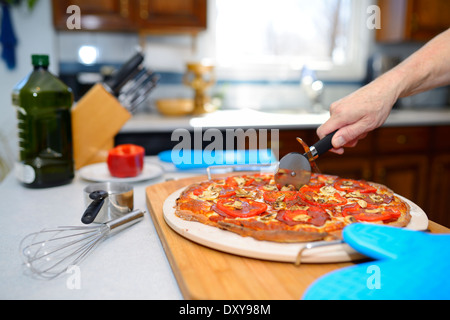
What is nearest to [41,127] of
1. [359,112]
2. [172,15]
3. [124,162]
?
[124,162]

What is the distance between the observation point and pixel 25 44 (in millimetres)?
2561

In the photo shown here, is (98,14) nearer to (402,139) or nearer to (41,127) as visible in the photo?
(41,127)

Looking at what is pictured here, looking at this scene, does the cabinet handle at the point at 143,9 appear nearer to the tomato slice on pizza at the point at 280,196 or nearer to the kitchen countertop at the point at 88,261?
the kitchen countertop at the point at 88,261

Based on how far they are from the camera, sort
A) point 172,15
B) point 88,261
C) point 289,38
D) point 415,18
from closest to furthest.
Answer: point 88,261
point 172,15
point 415,18
point 289,38

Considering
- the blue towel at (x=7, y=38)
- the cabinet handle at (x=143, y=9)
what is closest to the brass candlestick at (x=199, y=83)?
the cabinet handle at (x=143, y=9)

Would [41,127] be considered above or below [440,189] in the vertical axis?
above

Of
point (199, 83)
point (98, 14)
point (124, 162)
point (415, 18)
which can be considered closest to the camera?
point (124, 162)

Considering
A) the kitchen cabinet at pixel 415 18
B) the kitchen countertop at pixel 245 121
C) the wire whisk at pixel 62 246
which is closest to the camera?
the wire whisk at pixel 62 246

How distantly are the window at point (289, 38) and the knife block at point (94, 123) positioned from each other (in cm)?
178

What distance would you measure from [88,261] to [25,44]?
7.51 ft

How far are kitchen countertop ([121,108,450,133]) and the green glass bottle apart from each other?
3.55ft

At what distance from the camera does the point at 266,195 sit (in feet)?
3.32

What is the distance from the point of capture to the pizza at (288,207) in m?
0.79

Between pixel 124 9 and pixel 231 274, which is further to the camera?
pixel 124 9
